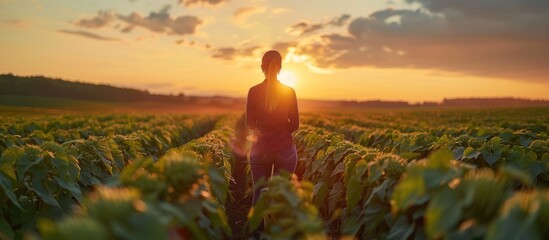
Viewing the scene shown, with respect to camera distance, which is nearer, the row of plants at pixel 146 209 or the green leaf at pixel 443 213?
the row of plants at pixel 146 209

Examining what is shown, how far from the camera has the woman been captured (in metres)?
6.30

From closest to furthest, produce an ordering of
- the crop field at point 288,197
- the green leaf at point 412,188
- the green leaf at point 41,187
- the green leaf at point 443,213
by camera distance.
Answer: the crop field at point 288,197 → the green leaf at point 443,213 → the green leaf at point 412,188 → the green leaf at point 41,187

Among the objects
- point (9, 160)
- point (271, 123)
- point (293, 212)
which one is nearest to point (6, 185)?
point (9, 160)

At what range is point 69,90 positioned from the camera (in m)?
113

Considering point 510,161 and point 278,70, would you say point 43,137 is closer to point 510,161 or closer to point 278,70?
point 278,70

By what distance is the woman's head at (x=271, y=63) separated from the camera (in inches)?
238

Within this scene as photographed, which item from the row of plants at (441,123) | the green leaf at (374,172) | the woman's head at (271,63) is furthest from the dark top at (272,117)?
the row of plants at (441,123)

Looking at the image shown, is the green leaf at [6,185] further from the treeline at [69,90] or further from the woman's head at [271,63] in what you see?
the treeline at [69,90]

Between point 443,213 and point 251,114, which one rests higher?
point 251,114

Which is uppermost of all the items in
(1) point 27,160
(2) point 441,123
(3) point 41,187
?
(1) point 27,160

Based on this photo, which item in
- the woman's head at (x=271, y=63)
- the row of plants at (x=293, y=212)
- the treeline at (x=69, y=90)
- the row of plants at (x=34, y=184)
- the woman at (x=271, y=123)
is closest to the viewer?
the row of plants at (x=293, y=212)

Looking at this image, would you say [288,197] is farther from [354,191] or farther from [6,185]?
[6,185]

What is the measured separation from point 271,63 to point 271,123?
2.34 ft

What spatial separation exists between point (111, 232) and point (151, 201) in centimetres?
38
